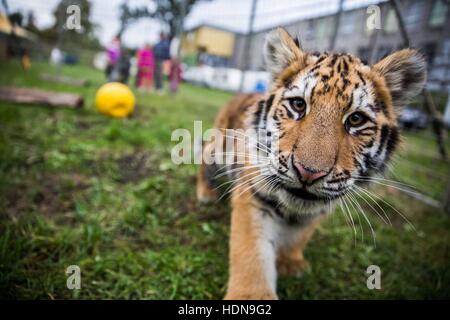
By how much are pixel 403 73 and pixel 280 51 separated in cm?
89

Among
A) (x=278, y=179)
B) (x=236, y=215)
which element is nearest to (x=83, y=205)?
(x=236, y=215)

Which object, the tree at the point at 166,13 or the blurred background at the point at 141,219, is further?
the tree at the point at 166,13

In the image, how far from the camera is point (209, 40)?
13.1 meters

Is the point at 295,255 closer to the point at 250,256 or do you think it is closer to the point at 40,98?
the point at 250,256

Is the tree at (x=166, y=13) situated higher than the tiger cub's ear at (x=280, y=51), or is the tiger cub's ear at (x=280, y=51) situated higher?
the tree at (x=166, y=13)

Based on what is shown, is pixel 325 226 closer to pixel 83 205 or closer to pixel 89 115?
pixel 83 205

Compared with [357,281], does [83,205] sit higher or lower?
higher

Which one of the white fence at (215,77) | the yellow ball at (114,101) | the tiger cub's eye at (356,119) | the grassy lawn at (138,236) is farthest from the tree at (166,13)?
the tiger cub's eye at (356,119)

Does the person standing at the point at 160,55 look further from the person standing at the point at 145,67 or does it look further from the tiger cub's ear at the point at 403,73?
the tiger cub's ear at the point at 403,73


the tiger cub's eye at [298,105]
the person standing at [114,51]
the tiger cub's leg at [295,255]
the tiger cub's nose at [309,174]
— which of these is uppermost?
the person standing at [114,51]

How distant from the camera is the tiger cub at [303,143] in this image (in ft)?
5.72

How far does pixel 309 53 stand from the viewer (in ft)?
7.93

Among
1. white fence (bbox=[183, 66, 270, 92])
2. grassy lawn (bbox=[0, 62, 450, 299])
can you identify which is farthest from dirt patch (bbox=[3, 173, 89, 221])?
white fence (bbox=[183, 66, 270, 92])

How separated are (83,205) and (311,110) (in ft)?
6.90
